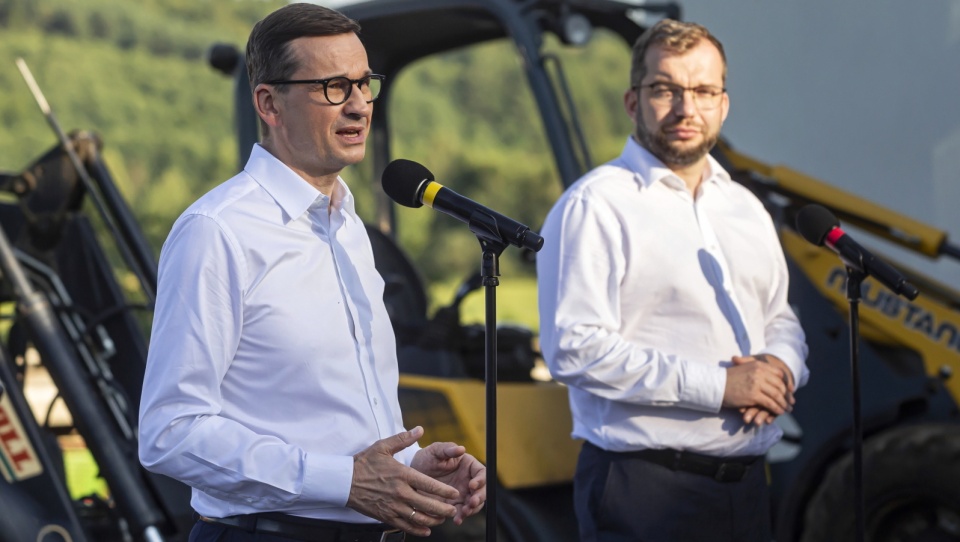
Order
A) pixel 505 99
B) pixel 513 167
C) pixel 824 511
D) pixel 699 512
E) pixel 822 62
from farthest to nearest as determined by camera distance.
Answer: pixel 505 99 < pixel 513 167 < pixel 822 62 < pixel 824 511 < pixel 699 512

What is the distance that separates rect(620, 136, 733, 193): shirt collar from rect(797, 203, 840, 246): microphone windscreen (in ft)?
0.90

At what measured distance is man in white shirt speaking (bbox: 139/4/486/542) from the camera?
193cm

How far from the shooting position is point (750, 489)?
2955 mm

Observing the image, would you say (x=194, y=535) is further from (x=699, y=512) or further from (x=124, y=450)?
(x=124, y=450)

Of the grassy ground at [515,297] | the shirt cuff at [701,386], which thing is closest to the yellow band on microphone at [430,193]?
the shirt cuff at [701,386]

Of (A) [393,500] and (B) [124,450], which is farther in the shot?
(B) [124,450]

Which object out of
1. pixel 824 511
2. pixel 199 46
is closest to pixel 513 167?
pixel 199 46

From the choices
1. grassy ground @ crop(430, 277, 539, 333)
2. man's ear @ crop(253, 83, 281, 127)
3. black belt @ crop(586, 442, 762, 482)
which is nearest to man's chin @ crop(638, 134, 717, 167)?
black belt @ crop(586, 442, 762, 482)

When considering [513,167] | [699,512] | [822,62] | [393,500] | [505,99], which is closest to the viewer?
[393,500]

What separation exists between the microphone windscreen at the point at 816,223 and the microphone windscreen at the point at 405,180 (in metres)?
1.07

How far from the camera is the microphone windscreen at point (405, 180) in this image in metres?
2.25

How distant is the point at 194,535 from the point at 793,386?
1.44 m

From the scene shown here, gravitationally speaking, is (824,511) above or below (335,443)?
below

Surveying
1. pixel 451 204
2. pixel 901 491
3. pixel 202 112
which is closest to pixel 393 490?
pixel 451 204
